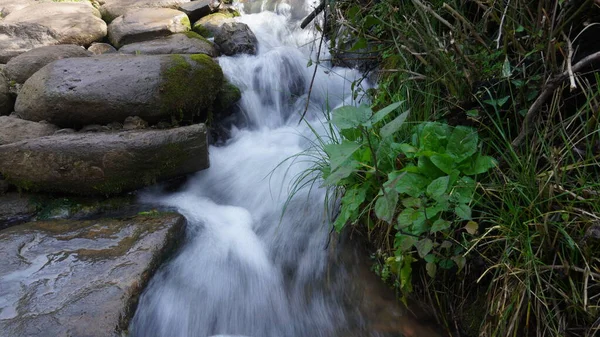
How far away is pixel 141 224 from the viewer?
289 centimetres

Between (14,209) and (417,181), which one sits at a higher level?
(417,181)

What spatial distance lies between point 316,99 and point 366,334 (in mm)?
3149

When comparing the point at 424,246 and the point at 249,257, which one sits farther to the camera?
the point at 249,257

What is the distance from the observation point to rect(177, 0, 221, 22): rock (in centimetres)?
677

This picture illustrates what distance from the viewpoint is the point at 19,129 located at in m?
3.67

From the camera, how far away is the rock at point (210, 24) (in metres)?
6.11

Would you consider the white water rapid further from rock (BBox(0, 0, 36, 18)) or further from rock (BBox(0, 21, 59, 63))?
rock (BBox(0, 0, 36, 18))

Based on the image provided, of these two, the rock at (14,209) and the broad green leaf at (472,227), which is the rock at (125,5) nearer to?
the rock at (14,209)

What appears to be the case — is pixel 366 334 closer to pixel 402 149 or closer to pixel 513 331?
pixel 513 331

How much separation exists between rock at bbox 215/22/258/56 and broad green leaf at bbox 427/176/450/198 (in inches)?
173

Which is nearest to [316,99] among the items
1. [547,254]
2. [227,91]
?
[227,91]

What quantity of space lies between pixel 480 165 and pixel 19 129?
12.4 feet

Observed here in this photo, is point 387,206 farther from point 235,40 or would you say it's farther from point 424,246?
point 235,40

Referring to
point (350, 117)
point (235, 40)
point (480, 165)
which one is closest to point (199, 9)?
point (235, 40)
